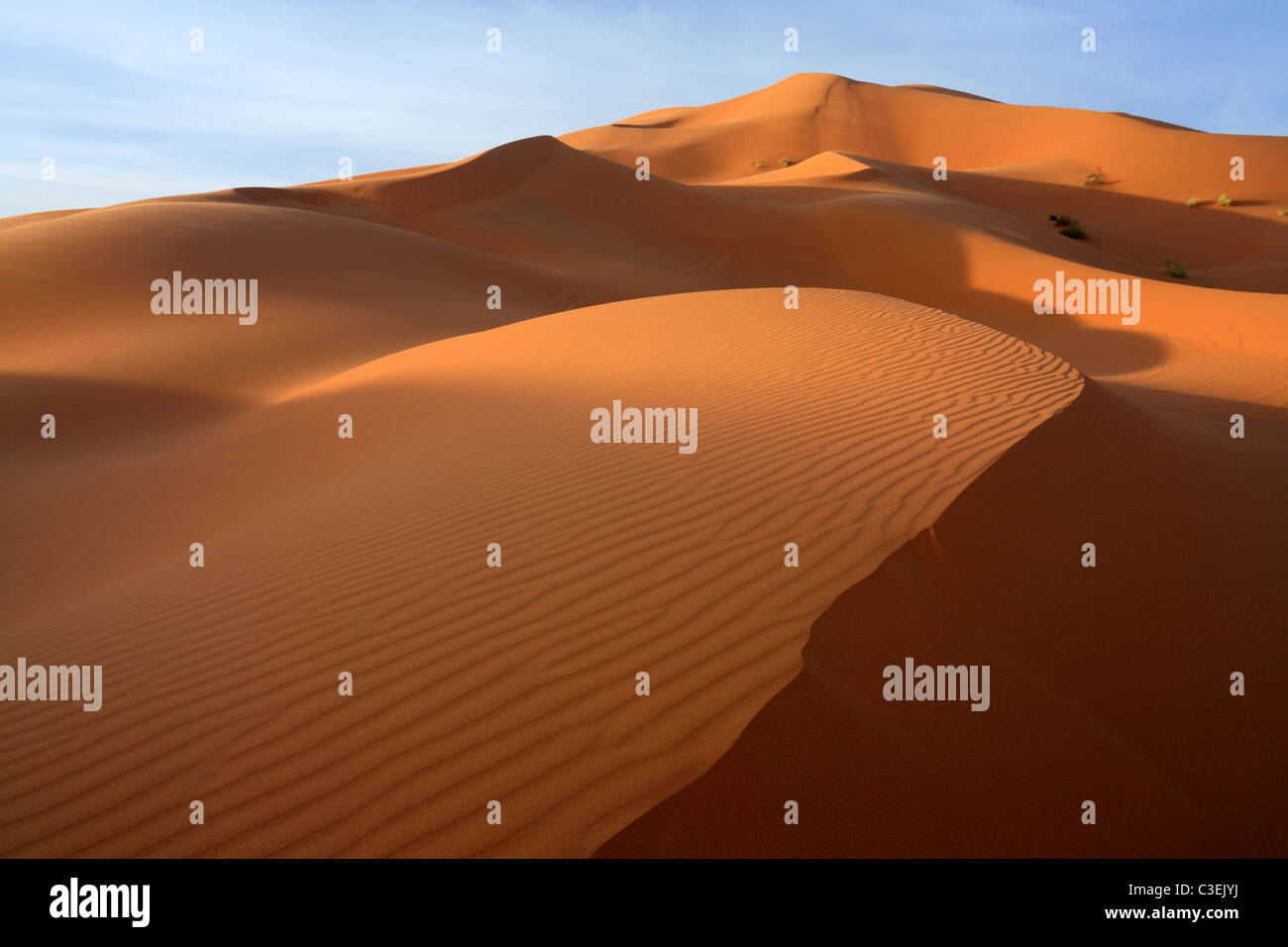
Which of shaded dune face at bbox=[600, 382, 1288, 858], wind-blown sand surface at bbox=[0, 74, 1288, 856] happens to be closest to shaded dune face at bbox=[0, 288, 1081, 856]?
wind-blown sand surface at bbox=[0, 74, 1288, 856]

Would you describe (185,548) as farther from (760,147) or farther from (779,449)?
(760,147)

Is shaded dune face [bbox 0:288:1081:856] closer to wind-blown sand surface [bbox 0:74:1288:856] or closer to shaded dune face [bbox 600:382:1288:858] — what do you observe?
wind-blown sand surface [bbox 0:74:1288:856]

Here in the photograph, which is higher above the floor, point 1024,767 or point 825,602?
point 825,602

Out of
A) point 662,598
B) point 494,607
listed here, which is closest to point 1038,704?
point 662,598

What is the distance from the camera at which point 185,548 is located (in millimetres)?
6145

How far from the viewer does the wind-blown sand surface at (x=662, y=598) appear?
111 inches

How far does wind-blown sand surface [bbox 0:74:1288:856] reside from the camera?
2.83 metres

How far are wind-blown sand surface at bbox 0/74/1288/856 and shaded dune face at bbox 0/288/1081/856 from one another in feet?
0.06

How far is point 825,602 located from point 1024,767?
0.96 m

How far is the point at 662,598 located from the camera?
359 centimetres

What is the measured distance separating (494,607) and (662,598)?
0.74 m

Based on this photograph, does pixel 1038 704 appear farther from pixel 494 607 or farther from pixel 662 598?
pixel 494 607
